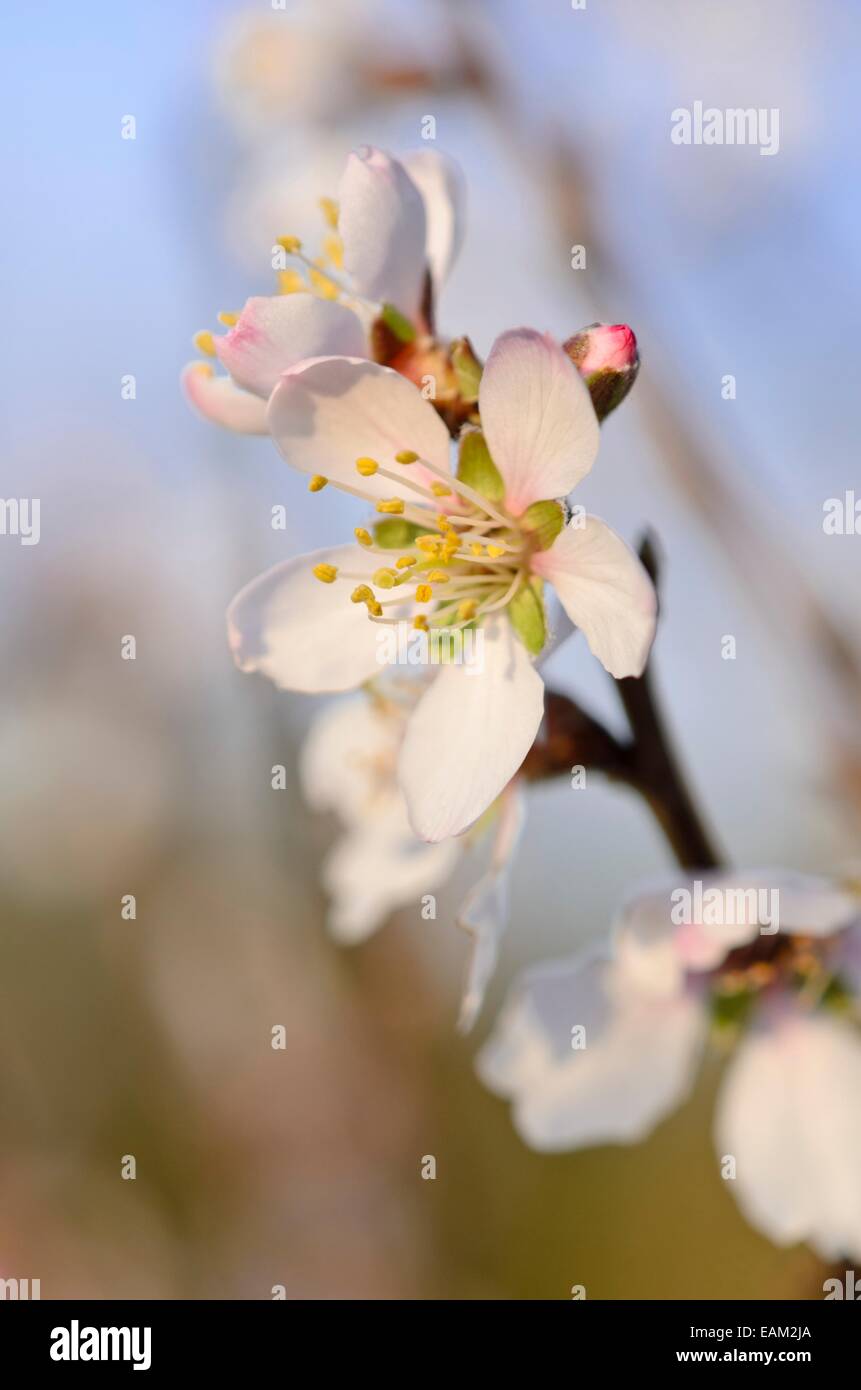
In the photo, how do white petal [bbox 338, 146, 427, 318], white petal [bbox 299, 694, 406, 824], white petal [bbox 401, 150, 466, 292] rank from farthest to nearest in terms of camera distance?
1. white petal [bbox 299, 694, 406, 824]
2. white petal [bbox 401, 150, 466, 292]
3. white petal [bbox 338, 146, 427, 318]

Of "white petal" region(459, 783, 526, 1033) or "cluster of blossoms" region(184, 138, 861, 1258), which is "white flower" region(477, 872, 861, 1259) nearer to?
"cluster of blossoms" region(184, 138, 861, 1258)

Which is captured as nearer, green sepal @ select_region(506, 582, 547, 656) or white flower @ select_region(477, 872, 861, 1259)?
green sepal @ select_region(506, 582, 547, 656)

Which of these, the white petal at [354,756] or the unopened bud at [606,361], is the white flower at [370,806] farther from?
the unopened bud at [606,361]

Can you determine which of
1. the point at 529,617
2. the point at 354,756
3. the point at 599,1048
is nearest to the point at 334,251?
the point at 529,617

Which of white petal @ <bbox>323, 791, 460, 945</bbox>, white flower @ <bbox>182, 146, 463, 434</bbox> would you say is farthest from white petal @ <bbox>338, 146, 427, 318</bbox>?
white petal @ <bbox>323, 791, 460, 945</bbox>

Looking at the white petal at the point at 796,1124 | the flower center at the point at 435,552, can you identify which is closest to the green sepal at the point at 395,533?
the flower center at the point at 435,552
